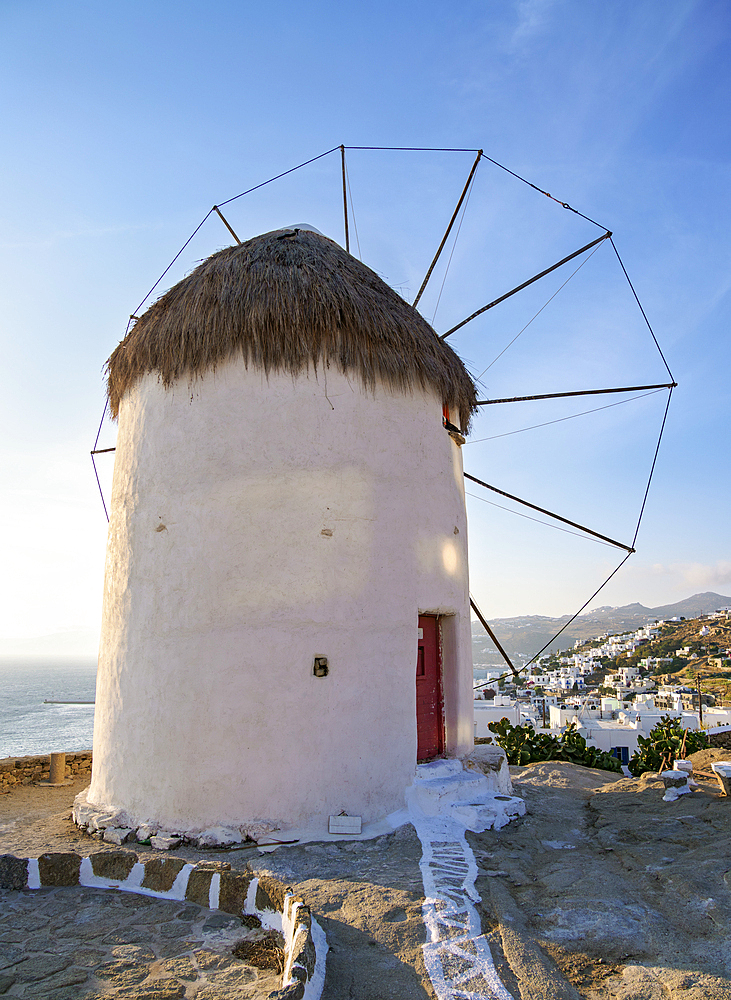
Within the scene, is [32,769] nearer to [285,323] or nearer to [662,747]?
[285,323]

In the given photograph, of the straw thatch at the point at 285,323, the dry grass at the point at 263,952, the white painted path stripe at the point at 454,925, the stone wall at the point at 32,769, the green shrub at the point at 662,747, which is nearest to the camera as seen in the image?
the white painted path stripe at the point at 454,925

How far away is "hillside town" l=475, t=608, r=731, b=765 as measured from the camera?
87.4 ft

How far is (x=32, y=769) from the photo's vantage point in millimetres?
8180

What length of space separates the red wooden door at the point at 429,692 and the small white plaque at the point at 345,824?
4.31 feet

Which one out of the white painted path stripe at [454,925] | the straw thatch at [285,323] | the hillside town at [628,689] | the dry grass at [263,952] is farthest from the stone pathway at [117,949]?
the hillside town at [628,689]

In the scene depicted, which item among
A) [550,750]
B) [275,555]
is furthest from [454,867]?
[550,750]

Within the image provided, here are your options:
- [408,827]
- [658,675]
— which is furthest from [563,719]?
[658,675]

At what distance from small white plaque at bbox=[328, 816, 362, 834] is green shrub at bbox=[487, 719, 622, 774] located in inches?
194

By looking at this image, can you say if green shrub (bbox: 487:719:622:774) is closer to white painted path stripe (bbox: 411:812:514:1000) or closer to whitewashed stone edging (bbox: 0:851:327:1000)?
white painted path stripe (bbox: 411:812:514:1000)

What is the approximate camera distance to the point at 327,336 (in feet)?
19.5

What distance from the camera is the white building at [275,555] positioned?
210 inches

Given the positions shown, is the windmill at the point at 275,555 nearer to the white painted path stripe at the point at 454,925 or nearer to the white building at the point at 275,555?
the white building at the point at 275,555

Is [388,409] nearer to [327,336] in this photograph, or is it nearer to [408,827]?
[327,336]

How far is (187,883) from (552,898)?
2.37 meters
